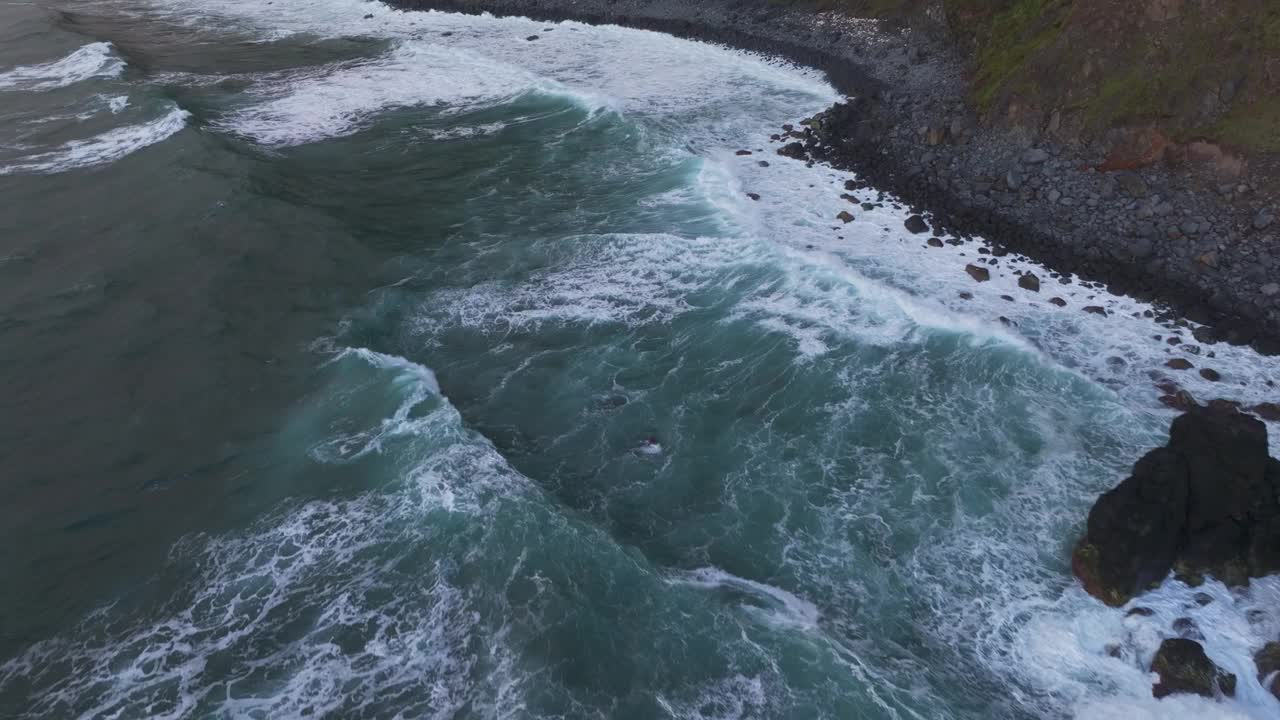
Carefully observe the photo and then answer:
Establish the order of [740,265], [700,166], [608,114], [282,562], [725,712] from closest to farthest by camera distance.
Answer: [725,712] < [282,562] < [740,265] < [700,166] < [608,114]

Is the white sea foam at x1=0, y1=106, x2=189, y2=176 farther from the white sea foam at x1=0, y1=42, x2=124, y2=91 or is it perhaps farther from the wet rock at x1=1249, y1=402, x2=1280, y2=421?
the wet rock at x1=1249, y1=402, x2=1280, y2=421

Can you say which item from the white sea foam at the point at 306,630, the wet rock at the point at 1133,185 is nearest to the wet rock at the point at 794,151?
the wet rock at the point at 1133,185

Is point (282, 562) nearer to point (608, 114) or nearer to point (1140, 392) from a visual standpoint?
point (1140, 392)

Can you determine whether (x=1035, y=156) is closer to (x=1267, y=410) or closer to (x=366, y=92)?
(x=1267, y=410)

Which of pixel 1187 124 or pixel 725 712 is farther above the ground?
pixel 1187 124

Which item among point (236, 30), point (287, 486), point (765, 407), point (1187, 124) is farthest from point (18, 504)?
point (236, 30)

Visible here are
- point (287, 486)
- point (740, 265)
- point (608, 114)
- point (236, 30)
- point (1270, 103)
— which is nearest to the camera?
point (287, 486)

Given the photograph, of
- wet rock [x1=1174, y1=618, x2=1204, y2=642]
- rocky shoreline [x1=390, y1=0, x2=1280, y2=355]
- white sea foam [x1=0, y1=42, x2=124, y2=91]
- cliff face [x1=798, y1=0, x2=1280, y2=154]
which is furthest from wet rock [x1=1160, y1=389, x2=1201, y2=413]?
white sea foam [x1=0, y1=42, x2=124, y2=91]
